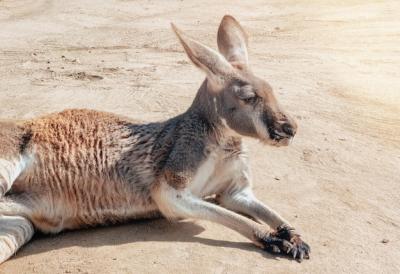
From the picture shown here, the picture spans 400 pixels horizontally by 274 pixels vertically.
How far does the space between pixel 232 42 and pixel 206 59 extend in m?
0.79

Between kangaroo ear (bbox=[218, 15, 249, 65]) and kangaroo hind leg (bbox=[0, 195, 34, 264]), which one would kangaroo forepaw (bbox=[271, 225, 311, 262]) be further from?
kangaroo hind leg (bbox=[0, 195, 34, 264])

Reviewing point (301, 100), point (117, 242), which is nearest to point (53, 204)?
point (117, 242)

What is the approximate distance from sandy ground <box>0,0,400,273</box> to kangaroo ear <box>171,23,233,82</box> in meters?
1.28

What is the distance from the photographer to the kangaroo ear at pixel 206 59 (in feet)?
17.4

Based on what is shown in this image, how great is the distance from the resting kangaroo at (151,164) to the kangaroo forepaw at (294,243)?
0.07 ft

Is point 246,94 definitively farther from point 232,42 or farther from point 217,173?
point 232,42

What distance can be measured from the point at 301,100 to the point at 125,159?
11.4ft

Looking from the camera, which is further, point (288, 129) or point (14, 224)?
point (14, 224)

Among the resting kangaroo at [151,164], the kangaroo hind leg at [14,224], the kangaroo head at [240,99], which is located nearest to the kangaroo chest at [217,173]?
the resting kangaroo at [151,164]

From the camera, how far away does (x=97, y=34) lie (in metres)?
12.2

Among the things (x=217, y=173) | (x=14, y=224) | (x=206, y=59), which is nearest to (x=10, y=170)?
(x=14, y=224)

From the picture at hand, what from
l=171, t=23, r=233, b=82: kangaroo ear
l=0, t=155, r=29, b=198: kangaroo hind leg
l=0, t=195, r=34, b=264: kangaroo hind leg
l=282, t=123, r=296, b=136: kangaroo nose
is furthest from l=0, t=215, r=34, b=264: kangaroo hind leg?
l=282, t=123, r=296, b=136: kangaroo nose

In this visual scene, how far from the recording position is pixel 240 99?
5355mm

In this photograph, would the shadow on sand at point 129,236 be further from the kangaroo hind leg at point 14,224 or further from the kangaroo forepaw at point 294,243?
the kangaroo forepaw at point 294,243
